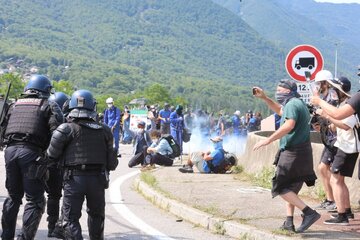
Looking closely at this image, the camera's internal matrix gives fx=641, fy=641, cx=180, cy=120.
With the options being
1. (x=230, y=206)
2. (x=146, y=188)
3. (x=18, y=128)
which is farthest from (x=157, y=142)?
(x=18, y=128)

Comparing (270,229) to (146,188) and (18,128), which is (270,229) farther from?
(146,188)

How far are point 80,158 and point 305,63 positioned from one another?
219 inches

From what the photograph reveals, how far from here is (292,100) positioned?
709 cm

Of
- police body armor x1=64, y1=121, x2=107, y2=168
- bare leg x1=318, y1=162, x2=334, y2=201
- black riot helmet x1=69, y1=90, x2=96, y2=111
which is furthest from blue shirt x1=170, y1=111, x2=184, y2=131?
→ police body armor x1=64, y1=121, x2=107, y2=168

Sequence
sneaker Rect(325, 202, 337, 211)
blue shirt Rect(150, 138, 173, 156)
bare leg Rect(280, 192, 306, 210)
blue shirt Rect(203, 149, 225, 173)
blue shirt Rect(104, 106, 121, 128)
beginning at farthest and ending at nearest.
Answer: blue shirt Rect(104, 106, 121, 128) < blue shirt Rect(150, 138, 173, 156) < blue shirt Rect(203, 149, 225, 173) < sneaker Rect(325, 202, 337, 211) < bare leg Rect(280, 192, 306, 210)

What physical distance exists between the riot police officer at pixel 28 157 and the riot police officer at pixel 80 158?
18.2 inches

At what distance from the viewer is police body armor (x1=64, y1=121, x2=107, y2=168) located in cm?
590

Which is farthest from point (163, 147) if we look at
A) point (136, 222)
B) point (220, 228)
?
point (220, 228)

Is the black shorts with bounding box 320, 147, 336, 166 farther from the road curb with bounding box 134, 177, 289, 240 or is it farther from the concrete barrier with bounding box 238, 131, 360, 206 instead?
the road curb with bounding box 134, 177, 289, 240

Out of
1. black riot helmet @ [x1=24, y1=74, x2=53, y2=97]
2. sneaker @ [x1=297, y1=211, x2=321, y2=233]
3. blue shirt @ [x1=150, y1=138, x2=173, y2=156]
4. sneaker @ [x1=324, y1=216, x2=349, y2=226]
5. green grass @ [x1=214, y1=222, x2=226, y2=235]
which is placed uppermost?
black riot helmet @ [x1=24, y1=74, x2=53, y2=97]

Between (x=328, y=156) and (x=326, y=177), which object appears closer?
(x=328, y=156)

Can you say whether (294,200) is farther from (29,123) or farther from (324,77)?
(29,123)

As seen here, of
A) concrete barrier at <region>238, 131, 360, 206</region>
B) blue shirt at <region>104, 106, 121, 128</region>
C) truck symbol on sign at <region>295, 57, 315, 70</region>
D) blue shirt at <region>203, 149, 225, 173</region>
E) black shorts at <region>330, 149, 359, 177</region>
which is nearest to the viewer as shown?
black shorts at <region>330, 149, 359, 177</region>

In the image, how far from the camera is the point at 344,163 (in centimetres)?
761
